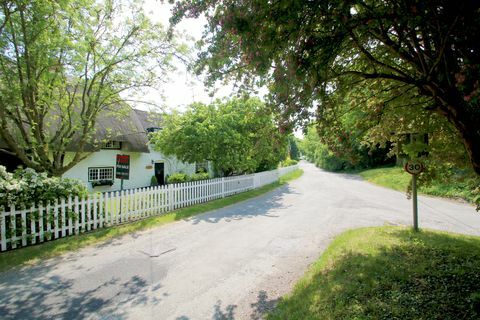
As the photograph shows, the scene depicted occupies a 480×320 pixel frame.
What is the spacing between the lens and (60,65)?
751cm

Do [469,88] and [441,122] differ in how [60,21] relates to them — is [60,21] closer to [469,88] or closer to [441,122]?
[469,88]

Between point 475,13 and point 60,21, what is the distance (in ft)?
30.2

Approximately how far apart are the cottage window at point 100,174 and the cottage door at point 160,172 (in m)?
4.28

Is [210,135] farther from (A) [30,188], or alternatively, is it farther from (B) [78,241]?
(A) [30,188]

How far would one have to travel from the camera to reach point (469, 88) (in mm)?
3129

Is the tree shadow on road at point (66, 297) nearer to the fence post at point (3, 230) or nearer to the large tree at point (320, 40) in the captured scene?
the fence post at point (3, 230)

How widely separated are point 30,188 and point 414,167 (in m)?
9.76

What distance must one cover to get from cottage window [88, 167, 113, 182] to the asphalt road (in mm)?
10677

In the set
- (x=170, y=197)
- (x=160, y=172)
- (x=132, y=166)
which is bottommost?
(x=170, y=197)

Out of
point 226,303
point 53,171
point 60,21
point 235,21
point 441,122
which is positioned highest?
point 60,21

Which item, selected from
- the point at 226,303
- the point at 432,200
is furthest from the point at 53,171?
the point at 432,200

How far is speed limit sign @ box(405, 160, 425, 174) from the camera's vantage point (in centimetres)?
619

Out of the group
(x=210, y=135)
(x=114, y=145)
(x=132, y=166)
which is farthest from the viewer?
(x=132, y=166)

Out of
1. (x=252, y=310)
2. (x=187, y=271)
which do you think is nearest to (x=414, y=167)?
(x=252, y=310)
